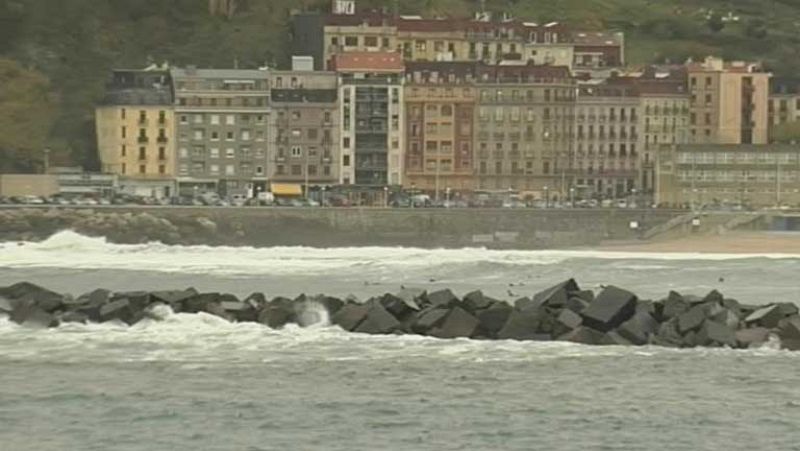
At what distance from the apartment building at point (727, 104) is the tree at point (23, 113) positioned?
45637mm

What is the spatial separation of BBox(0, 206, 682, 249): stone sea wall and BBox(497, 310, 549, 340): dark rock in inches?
2330

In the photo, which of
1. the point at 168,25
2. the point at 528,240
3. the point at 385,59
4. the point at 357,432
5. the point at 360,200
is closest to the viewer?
the point at 357,432

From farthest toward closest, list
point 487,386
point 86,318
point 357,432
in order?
point 86,318, point 487,386, point 357,432

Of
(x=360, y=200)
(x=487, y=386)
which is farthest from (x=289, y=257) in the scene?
(x=487, y=386)

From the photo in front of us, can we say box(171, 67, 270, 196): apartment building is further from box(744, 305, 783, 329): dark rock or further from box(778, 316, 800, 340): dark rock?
box(778, 316, 800, 340): dark rock

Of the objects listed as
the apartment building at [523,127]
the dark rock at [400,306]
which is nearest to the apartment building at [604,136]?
the apartment building at [523,127]

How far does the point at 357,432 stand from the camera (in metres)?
25.4

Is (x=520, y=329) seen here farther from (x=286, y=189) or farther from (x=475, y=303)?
(x=286, y=189)

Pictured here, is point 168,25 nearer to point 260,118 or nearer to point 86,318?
point 260,118

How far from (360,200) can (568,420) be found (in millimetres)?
89719

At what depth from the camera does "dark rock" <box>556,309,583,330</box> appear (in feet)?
119

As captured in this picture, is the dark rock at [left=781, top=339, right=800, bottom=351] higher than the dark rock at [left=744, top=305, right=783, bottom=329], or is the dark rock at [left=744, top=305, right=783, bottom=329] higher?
the dark rock at [left=744, top=305, right=783, bottom=329]

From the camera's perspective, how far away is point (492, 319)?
121 feet

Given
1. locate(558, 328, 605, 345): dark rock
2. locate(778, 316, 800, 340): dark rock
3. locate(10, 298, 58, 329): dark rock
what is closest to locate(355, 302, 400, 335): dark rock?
locate(558, 328, 605, 345): dark rock
